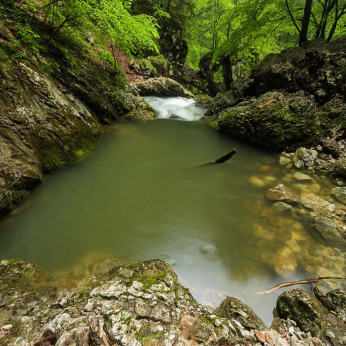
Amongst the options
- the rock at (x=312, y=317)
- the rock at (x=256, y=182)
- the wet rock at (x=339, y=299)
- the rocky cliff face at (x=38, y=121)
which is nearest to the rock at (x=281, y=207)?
the rock at (x=256, y=182)

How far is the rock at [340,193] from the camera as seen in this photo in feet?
14.9

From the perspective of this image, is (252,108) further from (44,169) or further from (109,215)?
(44,169)

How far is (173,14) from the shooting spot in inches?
679

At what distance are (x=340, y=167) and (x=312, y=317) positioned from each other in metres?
4.63

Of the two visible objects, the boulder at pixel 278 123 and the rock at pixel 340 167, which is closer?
the rock at pixel 340 167

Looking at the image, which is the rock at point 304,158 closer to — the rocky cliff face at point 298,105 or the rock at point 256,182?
the rocky cliff face at point 298,105

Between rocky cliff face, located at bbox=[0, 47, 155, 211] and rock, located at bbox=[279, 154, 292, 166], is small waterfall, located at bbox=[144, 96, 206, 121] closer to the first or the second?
rocky cliff face, located at bbox=[0, 47, 155, 211]

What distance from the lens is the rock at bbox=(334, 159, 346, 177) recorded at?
5191mm

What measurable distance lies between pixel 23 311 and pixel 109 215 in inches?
83.6

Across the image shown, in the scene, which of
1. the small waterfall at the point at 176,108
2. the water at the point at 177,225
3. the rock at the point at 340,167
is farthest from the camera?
the small waterfall at the point at 176,108

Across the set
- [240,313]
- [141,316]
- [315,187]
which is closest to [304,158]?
[315,187]

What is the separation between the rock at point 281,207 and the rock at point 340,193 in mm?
1301

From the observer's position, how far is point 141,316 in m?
1.91

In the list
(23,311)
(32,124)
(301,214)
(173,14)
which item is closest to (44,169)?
(32,124)
